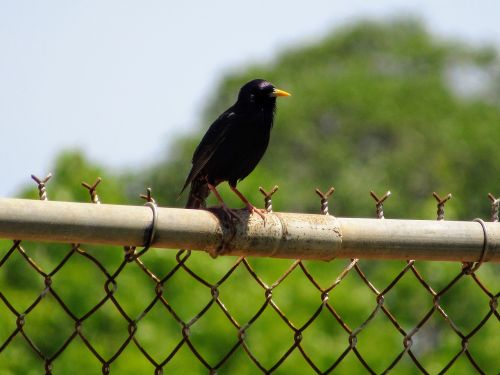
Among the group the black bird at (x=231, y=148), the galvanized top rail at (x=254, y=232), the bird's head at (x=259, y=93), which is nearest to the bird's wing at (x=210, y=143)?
the black bird at (x=231, y=148)

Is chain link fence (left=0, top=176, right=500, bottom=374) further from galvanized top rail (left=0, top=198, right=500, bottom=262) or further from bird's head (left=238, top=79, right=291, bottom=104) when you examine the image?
galvanized top rail (left=0, top=198, right=500, bottom=262)

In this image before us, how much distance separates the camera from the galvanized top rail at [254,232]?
2.70 m

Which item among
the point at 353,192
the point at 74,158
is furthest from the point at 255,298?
the point at 353,192

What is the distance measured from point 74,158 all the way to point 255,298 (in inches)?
159

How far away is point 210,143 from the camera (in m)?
5.11

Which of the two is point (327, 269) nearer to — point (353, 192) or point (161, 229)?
point (161, 229)

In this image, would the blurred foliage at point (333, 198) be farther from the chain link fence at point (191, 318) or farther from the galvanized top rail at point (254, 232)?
the galvanized top rail at point (254, 232)

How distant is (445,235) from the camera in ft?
10.5

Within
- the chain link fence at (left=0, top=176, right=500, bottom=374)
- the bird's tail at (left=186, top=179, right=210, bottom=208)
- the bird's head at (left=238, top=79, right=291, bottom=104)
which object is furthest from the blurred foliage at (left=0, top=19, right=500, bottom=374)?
the bird's head at (left=238, top=79, right=291, bottom=104)

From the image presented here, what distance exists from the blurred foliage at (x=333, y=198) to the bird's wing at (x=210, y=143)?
46.3 inches

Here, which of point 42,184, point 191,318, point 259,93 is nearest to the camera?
point 42,184

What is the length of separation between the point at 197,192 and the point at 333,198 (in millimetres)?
41651

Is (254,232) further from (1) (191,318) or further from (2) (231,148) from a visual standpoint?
(1) (191,318)

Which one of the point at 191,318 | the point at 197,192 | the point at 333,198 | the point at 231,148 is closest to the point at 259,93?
the point at 231,148
